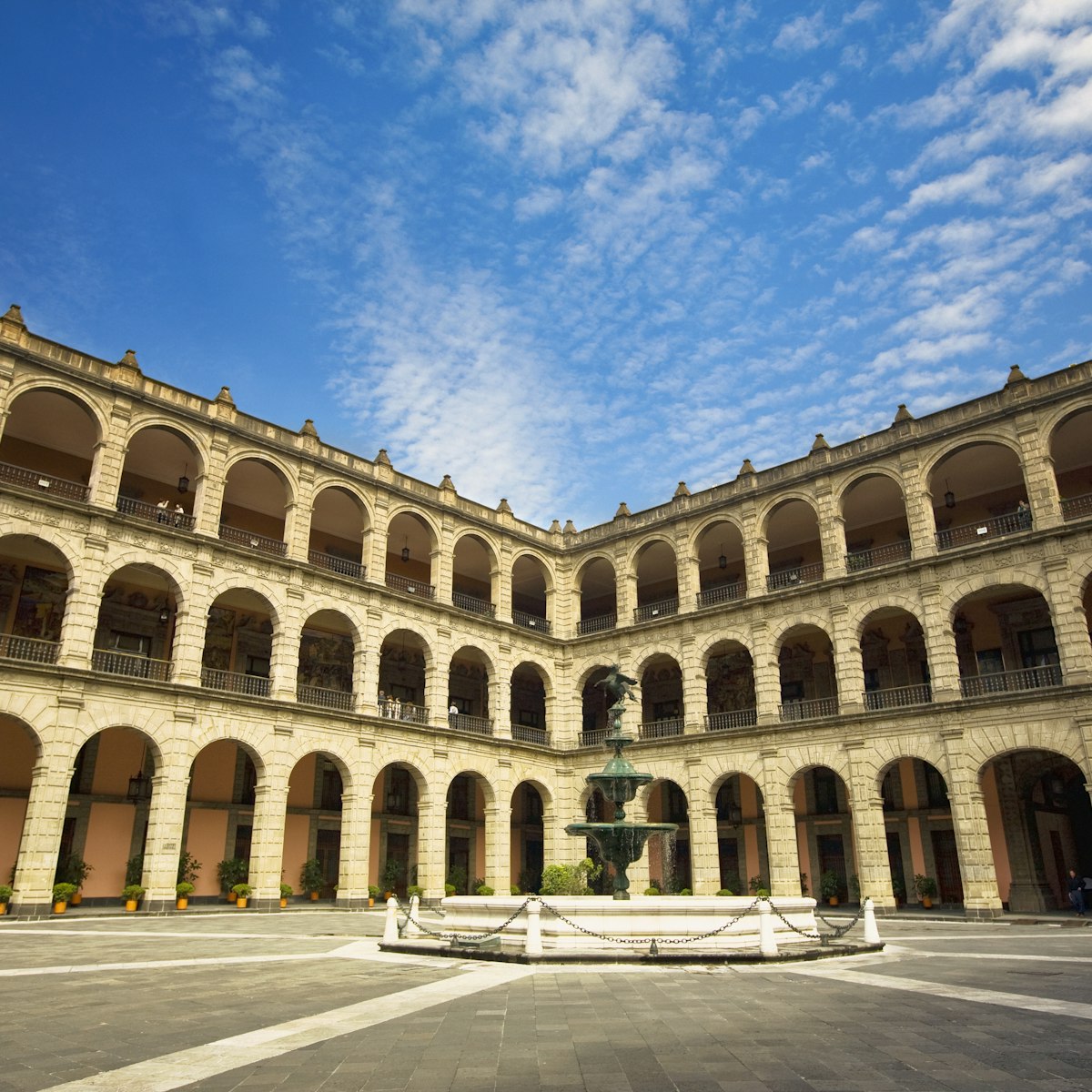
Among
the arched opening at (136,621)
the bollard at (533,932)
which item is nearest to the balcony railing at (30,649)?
the arched opening at (136,621)

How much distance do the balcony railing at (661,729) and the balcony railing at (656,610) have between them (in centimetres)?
365

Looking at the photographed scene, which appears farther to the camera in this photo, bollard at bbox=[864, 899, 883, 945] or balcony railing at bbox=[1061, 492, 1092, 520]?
balcony railing at bbox=[1061, 492, 1092, 520]

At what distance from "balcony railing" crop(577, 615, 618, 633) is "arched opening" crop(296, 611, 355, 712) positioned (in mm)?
8669

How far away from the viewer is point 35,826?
66.6ft

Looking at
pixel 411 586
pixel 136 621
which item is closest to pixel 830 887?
pixel 411 586

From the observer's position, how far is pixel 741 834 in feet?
102

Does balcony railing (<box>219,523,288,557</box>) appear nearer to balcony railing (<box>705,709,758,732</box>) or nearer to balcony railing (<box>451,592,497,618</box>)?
balcony railing (<box>451,592,497,618</box>)

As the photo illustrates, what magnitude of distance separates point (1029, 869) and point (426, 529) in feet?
68.5

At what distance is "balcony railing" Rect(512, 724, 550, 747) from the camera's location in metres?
32.1

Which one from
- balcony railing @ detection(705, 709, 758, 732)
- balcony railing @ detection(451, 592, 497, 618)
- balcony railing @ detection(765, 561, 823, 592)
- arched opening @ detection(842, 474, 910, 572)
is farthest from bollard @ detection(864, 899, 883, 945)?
balcony railing @ detection(451, 592, 497, 618)

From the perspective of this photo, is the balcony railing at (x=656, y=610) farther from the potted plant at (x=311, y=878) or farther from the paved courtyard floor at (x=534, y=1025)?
the paved courtyard floor at (x=534, y=1025)

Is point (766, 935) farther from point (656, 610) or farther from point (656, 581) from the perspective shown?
point (656, 581)

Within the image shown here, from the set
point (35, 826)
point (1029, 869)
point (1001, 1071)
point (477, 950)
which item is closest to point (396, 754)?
point (35, 826)

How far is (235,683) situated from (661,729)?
46.4 ft
